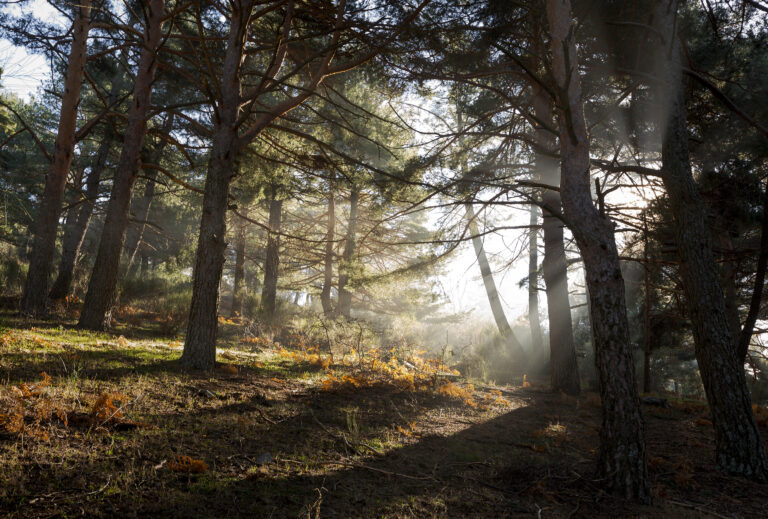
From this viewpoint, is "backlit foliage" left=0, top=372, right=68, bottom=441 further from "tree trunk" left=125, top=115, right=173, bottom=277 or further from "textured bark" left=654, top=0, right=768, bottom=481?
"textured bark" left=654, top=0, right=768, bottom=481

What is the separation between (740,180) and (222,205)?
903 cm

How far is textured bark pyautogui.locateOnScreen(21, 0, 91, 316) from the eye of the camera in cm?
745

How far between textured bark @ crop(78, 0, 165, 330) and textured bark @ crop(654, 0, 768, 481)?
8.93 m

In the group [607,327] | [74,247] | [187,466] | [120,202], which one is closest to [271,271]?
[74,247]

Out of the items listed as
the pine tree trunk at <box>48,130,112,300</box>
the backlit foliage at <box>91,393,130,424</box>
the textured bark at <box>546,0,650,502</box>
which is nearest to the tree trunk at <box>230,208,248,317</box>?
the pine tree trunk at <box>48,130,112,300</box>

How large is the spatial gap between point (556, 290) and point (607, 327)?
242 inches

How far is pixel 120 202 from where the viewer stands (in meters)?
7.46

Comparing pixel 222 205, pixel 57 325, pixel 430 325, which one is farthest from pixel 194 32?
pixel 430 325

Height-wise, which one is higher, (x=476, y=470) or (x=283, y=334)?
(x=283, y=334)

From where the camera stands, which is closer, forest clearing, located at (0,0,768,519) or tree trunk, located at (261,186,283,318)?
forest clearing, located at (0,0,768,519)

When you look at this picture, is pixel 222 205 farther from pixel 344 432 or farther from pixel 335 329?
pixel 335 329

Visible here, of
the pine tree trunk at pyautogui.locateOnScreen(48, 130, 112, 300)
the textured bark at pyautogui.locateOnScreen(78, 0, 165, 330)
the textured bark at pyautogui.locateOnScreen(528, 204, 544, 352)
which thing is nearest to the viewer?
the textured bark at pyautogui.locateOnScreen(78, 0, 165, 330)

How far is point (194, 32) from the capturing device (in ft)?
32.0

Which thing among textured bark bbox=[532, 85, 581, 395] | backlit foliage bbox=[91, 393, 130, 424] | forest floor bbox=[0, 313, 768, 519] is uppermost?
textured bark bbox=[532, 85, 581, 395]
